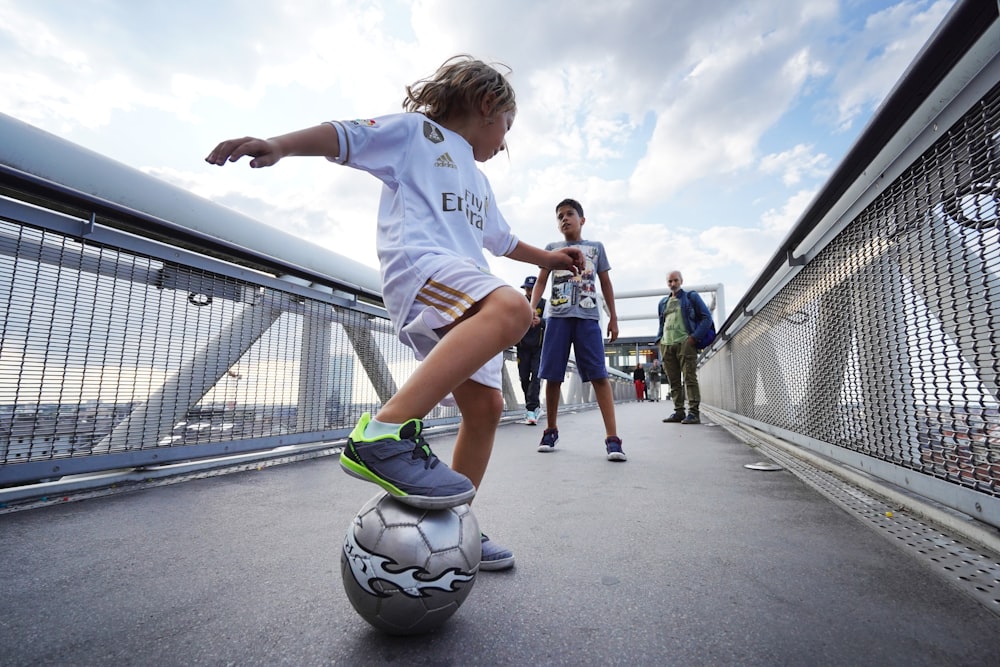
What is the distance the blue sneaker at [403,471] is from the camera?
82 centimetres

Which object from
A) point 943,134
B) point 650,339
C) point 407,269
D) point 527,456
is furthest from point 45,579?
point 650,339

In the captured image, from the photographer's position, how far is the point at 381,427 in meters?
0.86

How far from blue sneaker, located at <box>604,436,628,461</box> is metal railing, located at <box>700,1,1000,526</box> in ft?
3.30

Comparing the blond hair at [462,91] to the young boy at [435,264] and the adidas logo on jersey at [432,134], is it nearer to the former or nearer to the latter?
the young boy at [435,264]

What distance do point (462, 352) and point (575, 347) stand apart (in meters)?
2.34

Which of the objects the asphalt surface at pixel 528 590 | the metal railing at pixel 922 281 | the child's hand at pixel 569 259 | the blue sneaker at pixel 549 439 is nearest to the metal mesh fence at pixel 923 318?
the metal railing at pixel 922 281

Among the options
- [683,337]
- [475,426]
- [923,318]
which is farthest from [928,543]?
[683,337]

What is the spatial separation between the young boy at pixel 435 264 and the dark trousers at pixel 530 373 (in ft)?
15.0

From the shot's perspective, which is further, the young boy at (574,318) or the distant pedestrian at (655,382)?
the distant pedestrian at (655,382)

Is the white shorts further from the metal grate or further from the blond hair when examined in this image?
the metal grate

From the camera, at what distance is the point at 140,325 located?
6.86 ft

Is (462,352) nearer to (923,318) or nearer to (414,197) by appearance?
(414,197)

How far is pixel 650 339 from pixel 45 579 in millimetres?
42171

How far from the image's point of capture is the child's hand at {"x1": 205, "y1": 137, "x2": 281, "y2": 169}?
964mm
